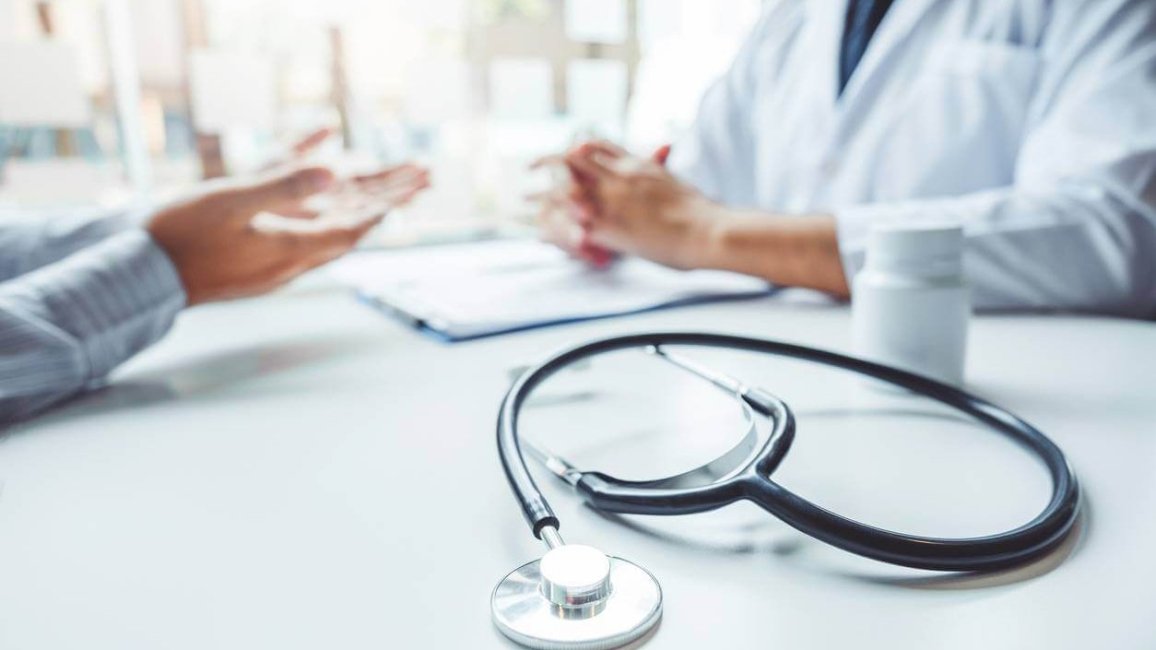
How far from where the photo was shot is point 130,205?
0.69 m

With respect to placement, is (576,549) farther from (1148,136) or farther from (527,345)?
(1148,136)

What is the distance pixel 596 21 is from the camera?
1.19 meters

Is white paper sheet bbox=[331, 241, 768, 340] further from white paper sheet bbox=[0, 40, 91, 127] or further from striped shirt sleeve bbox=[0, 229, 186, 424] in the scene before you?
white paper sheet bbox=[0, 40, 91, 127]

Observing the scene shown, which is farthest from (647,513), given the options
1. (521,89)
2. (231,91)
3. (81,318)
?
(521,89)

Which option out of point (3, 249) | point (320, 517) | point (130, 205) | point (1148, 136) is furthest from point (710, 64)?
point (320, 517)

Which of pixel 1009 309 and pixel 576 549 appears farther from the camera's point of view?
pixel 1009 309

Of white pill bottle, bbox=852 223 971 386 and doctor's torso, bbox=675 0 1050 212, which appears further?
doctor's torso, bbox=675 0 1050 212

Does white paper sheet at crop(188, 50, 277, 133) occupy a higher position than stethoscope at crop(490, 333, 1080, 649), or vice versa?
white paper sheet at crop(188, 50, 277, 133)

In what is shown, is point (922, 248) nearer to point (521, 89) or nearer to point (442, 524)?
point (442, 524)

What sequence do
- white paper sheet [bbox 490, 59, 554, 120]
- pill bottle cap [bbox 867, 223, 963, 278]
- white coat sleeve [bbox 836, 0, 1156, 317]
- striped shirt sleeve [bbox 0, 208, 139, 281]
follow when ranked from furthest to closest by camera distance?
white paper sheet [bbox 490, 59, 554, 120], striped shirt sleeve [bbox 0, 208, 139, 281], white coat sleeve [bbox 836, 0, 1156, 317], pill bottle cap [bbox 867, 223, 963, 278]

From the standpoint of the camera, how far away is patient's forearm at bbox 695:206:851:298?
55 cm

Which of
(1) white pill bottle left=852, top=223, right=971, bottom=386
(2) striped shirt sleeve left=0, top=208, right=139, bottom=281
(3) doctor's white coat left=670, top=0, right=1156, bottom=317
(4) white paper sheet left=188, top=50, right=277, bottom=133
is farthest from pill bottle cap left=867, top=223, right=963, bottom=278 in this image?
(4) white paper sheet left=188, top=50, right=277, bottom=133

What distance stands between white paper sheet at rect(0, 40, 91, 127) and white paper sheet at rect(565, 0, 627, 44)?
721 millimetres

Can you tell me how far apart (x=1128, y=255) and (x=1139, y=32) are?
188 mm
